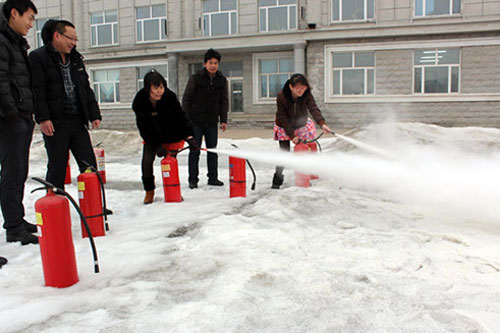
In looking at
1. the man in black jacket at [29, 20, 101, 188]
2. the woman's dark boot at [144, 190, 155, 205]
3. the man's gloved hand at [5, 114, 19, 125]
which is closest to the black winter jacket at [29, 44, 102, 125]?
the man in black jacket at [29, 20, 101, 188]

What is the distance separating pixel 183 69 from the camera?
23094mm

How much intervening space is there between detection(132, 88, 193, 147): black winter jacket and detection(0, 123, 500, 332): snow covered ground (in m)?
0.86

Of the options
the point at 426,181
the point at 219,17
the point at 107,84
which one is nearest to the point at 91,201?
the point at 426,181

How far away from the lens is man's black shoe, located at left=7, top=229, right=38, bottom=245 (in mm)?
A: 3839

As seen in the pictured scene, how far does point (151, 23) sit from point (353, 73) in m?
12.0

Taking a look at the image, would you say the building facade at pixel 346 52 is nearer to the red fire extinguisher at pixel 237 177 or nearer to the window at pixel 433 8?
the window at pixel 433 8

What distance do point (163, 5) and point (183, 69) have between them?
4.11 meters

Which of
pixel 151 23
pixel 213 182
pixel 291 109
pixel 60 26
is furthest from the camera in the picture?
pixel 151 23

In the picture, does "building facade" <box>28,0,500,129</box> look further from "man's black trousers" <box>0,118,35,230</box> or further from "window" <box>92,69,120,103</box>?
"man's black trousers" <box>0,118,35,230</box>

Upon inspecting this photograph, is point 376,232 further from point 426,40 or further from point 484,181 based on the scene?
point 426,40

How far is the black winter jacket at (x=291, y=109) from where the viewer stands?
245 inches

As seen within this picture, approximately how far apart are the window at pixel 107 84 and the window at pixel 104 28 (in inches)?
68.9

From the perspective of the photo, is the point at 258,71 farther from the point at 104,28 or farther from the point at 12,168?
the point at 12,168

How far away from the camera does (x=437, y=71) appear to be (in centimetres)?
1945
